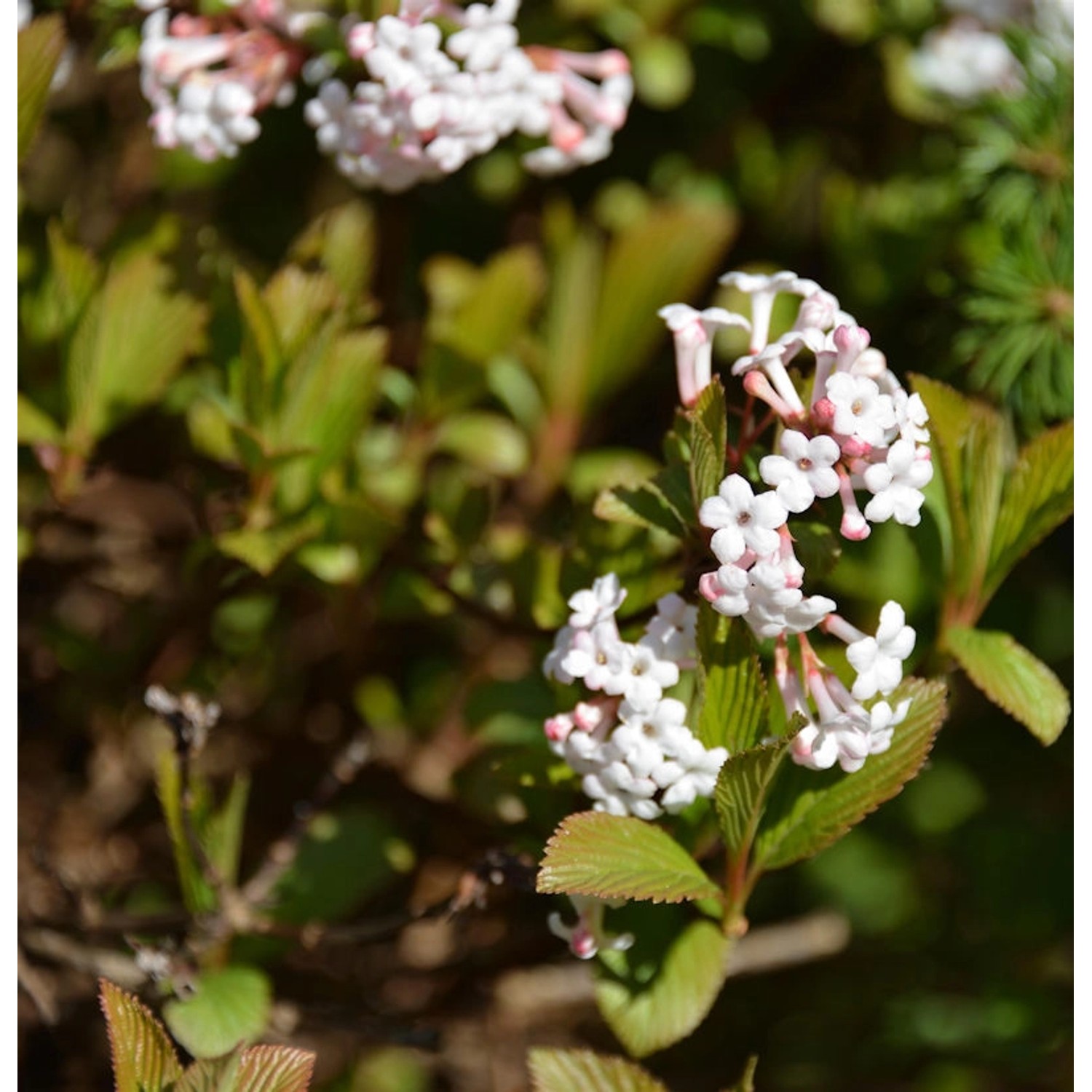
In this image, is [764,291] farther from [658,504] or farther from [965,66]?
[965,66]

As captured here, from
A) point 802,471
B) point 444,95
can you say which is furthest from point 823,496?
point 444,95

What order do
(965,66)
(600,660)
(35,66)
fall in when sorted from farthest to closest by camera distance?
(965,66), (35,66), (600,660)

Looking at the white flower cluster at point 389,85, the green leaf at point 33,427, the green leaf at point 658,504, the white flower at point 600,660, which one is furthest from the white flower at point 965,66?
the green leaf at point 33,427

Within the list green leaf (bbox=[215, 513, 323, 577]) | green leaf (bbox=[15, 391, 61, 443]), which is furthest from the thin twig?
green leaf (bbox=[15, 391, 61, 443])

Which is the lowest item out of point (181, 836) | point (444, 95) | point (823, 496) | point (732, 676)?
point (181, 836)

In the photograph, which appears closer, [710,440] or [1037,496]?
[710,440]

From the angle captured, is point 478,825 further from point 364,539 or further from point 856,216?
point 856,216

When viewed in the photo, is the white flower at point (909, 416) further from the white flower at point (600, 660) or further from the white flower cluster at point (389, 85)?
the white flower cluster at point (389, 85)

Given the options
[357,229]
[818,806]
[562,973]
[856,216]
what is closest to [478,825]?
[562,973]
